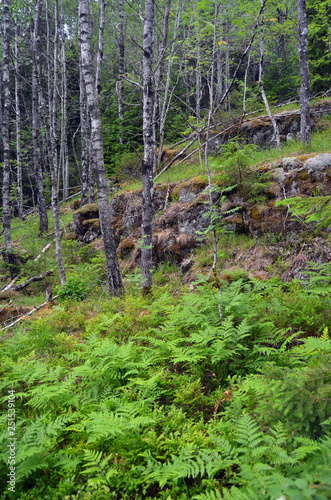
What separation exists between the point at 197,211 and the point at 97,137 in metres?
3.47

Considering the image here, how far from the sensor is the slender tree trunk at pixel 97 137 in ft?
21.6

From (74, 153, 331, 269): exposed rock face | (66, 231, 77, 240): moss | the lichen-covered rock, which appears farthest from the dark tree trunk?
(74, 153, 331, 269): exposed rock face

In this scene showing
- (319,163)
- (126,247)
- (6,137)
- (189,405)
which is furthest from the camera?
(6,137)

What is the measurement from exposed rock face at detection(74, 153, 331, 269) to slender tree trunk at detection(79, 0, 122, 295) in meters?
1.22

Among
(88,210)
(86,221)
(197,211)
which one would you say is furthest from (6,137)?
(197,211)

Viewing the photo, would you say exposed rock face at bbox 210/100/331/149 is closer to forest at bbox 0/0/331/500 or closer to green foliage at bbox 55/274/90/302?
forest at bbox 0/0/331/500

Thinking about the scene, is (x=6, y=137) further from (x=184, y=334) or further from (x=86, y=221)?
(x=184, y=334)

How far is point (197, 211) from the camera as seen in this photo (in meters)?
8.23

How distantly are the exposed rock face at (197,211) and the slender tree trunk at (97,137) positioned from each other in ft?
4.01

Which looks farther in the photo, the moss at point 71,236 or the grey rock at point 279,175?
the moss at point 71,236

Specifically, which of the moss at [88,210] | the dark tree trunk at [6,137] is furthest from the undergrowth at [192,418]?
the moss at [88,210]

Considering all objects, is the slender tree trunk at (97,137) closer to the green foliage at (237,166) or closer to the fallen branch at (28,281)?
the green foliage at (237,166)

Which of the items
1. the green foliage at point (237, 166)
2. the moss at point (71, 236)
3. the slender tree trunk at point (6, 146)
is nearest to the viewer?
the green foliage at point (237, 166)

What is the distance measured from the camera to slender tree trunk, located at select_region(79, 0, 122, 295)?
657cm
